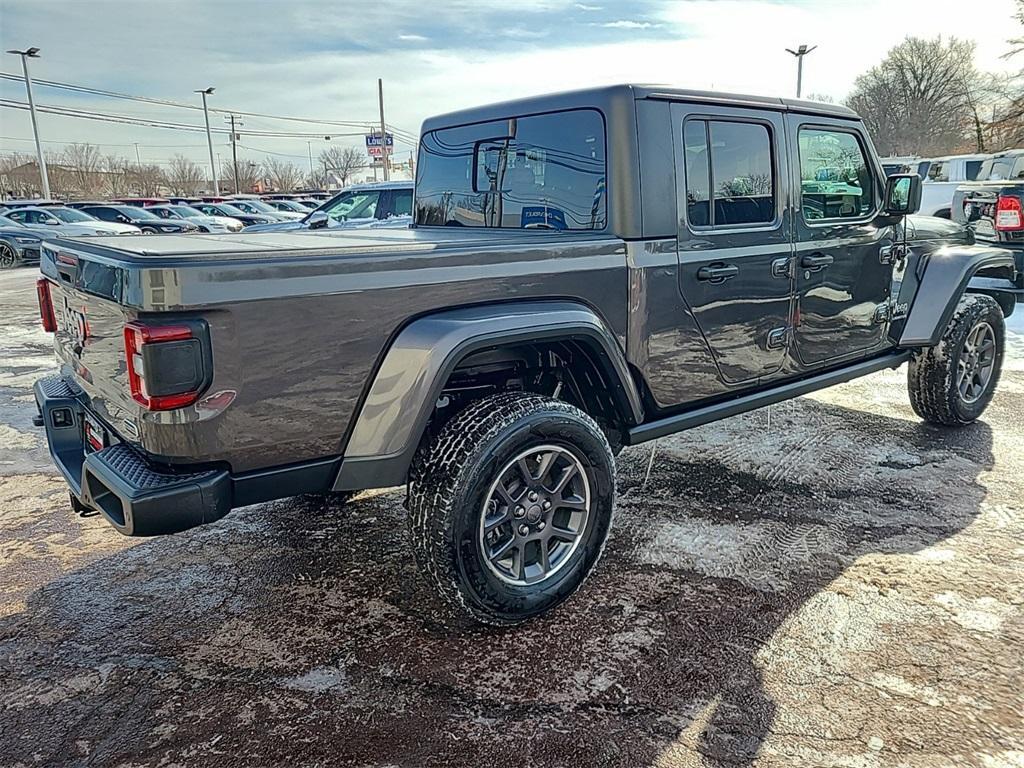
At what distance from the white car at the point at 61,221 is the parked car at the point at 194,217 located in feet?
6.54

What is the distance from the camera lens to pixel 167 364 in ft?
7.00

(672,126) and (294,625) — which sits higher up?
(672,126)

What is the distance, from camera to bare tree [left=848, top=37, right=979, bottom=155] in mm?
50281

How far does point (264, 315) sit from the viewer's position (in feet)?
7.40

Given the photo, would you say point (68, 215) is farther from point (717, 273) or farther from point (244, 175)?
point (244, 175)

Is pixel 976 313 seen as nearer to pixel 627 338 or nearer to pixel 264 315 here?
pixel 627 338

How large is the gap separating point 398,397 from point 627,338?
106 centimetres

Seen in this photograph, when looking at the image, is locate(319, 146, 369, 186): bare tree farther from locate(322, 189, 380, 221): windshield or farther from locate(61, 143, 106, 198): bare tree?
locate(322, 189, 380, 221): windshield

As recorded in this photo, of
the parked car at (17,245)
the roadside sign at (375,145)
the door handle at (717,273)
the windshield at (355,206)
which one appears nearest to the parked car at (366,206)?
the windshield at (355,206)

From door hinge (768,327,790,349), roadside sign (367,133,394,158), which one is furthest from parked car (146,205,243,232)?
roadside sign (367,133,394,158)

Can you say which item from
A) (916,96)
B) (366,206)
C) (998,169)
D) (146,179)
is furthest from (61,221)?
(146,179)

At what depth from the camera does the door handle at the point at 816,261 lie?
3.77 m

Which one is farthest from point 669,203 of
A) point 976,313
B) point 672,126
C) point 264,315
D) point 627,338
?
point 976,313

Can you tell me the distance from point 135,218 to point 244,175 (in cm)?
6790
